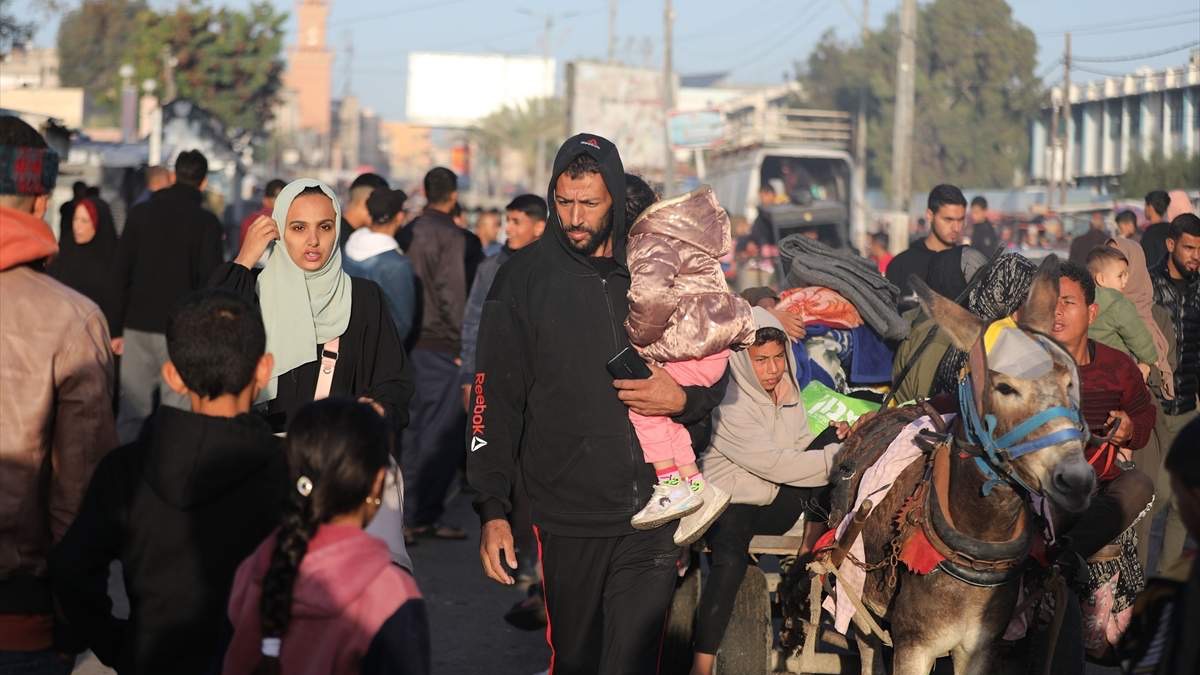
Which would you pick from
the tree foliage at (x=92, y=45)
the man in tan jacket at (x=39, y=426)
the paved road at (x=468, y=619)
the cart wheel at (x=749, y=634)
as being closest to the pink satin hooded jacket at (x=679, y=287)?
the man in tan jacket at (x=39, y=426)

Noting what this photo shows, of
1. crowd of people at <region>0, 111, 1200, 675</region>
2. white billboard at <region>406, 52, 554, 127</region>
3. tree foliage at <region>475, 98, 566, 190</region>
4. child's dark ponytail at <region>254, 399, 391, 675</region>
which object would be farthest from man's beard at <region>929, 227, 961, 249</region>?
white billboard at <region>406, 52, 554, 127</region>

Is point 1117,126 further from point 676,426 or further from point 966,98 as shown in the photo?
point 676,426

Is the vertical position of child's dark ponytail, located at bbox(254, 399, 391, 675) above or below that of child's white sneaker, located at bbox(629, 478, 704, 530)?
above

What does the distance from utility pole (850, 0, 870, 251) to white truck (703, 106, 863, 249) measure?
0.06 meters

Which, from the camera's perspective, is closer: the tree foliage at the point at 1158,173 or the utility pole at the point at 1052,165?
the tree foliage at the point at 1158,173

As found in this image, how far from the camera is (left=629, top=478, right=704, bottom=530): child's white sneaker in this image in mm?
4832

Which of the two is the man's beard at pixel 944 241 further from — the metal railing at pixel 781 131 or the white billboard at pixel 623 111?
the white billboard at pixel 623 111

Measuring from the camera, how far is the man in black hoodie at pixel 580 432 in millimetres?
4879

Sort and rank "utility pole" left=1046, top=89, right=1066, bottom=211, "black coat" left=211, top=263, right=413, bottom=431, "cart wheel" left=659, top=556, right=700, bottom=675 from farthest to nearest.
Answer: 1. "utility pole" left=1046, top=89, right=1066, bottom=211
2. "cart wheel" left=659, top=556, right=700, bottom=675
3. "black coat" left=211, top=263, right=413, bottom=431

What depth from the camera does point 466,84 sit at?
126 metres

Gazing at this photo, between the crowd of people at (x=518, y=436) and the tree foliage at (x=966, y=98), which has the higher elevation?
the tree foliage at (x=966, y=98)

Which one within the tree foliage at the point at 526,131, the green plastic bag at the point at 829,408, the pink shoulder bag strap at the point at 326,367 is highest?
the tree foliage at the point at 526,131

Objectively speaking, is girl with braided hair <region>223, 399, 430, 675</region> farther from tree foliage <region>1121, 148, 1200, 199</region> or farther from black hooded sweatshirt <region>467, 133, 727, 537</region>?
tree foliage <region>1121, 148, 1200, 199</region>

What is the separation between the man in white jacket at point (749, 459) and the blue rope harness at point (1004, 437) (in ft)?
4.59
